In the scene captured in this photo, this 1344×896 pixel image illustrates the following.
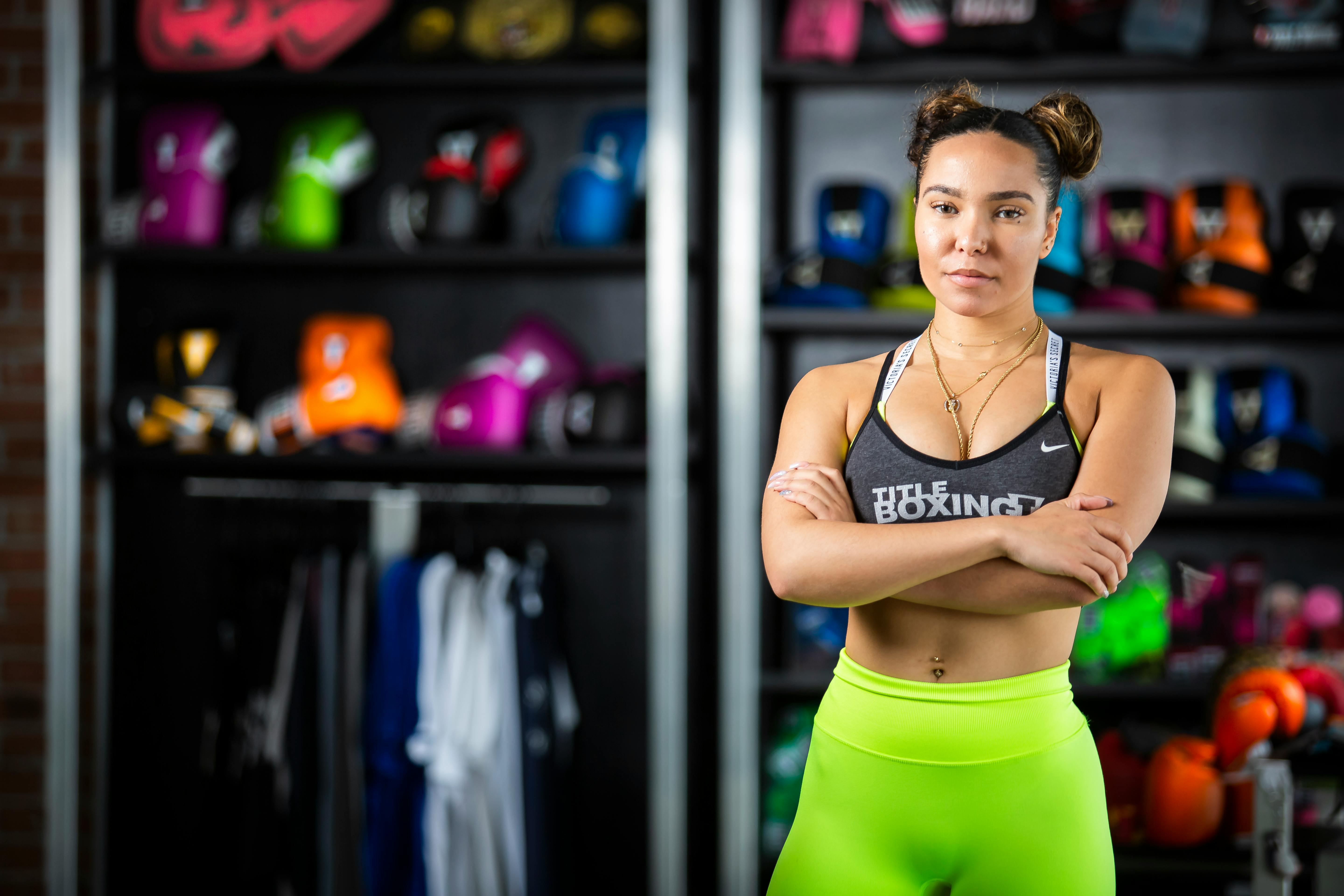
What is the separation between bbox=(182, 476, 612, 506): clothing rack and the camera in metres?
2.72

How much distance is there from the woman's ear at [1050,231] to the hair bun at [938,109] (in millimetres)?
99

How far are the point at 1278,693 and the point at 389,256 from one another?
208 centimetres

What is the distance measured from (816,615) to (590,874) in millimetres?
1034

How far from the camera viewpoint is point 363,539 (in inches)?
108

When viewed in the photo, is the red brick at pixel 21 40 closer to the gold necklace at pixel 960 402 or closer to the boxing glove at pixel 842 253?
the boxing glove at pixel 842 253

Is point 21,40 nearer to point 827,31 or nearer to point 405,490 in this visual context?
point 405,490

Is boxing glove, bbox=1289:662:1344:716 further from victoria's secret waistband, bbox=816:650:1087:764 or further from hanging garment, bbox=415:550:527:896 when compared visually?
hanging garment, bbox=415:550:527:896

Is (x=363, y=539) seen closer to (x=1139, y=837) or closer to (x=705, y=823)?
(x=705, y=823)

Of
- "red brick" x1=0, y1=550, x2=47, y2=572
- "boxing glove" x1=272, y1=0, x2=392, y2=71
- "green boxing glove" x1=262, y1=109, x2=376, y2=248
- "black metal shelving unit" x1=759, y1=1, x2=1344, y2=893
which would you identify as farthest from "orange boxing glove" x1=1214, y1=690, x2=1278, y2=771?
"red brick" x1=0, y1=550, x2=47, y2=572

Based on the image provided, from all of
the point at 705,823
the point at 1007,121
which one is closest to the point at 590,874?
the point at 705,823

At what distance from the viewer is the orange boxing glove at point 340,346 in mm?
2682

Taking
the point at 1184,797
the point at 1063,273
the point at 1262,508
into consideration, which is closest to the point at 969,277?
the point at 1063,273

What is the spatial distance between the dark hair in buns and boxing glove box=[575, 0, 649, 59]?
6.28 feet

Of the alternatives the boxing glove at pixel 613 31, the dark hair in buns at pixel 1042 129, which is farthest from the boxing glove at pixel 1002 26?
the dark hair in buns at pixel 1042 129
